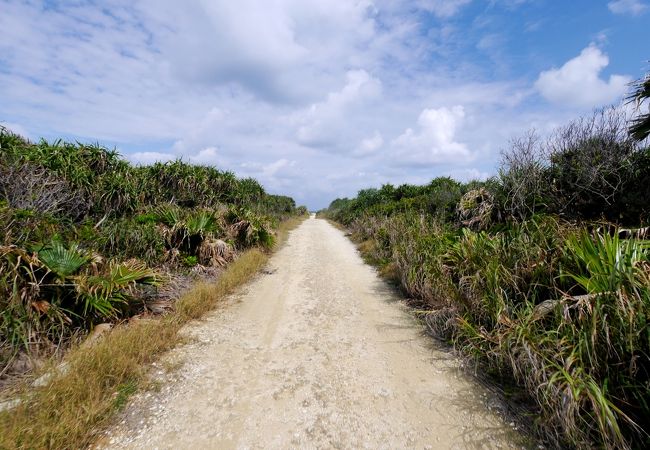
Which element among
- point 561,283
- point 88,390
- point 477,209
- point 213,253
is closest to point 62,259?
point 88,390

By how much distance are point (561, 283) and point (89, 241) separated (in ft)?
23.8

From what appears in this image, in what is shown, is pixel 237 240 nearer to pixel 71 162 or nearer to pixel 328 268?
pixel 328 268

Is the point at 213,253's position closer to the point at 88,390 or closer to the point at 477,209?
the point at 88,390

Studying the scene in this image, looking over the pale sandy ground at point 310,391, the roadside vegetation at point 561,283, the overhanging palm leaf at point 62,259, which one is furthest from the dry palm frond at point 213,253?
the roadside vegetation at point 561,283

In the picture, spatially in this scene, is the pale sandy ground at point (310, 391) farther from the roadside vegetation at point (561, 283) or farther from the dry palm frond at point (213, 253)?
the dry palm frond at point (213, 253)

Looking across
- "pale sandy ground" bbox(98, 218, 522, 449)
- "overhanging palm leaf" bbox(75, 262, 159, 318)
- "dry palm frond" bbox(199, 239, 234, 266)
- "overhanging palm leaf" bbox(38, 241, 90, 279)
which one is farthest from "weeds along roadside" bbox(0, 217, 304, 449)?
"dry palm frond" bbox(199, 239, 234, 266)

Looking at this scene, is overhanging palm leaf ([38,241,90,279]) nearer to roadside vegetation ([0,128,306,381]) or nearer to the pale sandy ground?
roadside vegetation ([0,128,306,381])

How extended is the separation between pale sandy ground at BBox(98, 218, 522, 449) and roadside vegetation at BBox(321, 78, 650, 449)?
0.50 m

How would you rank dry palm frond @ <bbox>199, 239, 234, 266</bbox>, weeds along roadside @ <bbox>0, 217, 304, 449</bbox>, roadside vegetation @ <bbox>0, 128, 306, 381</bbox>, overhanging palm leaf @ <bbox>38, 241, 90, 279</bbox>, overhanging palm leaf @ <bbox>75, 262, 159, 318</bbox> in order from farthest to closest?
dry palm frond @ <bbox>199, 239, 234, 266</bbox> → overhanging palm leaf @ <bbox>75, 262, 159, 318</bbox> → overhanging palm leaf @ <bbox>38, 241, 90, 279</bbox> → roadside vegetation @ <bbox>0, 128, 306, 381</bbox> → weeds along roadside @ <bbox>0, 217, 304, 449</bbox>

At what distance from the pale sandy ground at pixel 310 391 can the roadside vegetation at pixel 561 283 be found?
50 cm

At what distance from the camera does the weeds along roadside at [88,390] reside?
7.29ft

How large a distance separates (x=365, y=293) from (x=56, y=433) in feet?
17.4

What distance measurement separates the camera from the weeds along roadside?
7.29ft

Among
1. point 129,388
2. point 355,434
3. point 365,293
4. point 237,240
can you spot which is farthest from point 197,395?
point 237,240
